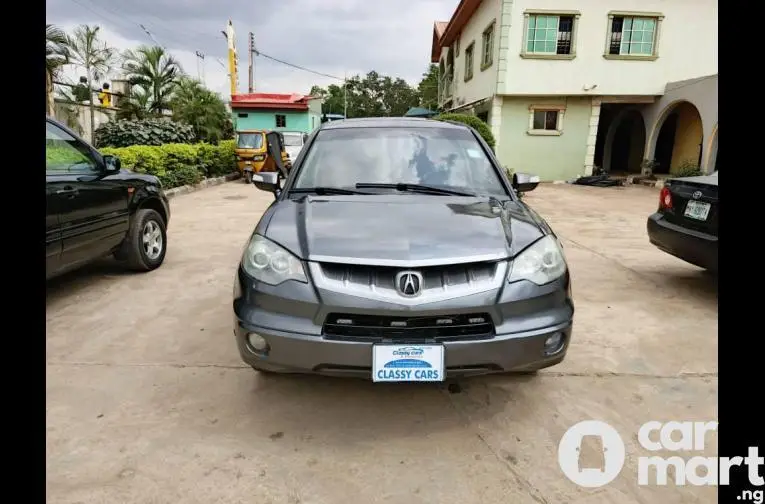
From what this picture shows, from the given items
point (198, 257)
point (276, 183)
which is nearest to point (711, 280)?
point (276, 183)

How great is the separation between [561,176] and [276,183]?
14.2 meters

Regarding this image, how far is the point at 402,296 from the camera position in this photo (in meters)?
2.05

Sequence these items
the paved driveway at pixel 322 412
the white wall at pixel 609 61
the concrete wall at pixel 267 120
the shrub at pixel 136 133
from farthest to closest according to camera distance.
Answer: the concrete wall at pixel 267 120
the white wall at pixel 609 61
the shrub at pixel 136 133
the paved driveway at pixel 322 412

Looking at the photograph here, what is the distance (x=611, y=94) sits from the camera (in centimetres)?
1509

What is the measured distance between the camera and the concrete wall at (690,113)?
13.2 m

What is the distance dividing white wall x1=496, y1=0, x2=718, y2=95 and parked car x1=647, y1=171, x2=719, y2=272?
446 inches

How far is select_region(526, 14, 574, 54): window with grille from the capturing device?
14.6 metres

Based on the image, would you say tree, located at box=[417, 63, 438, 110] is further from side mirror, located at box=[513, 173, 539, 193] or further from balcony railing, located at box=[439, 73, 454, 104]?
side mirror, located at box=[513, 173, 539, 193]

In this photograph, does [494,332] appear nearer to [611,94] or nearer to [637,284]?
[637,284]

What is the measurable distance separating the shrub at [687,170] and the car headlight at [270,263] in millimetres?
14307

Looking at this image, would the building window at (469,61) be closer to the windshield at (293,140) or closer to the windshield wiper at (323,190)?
the windshield at (293,140)

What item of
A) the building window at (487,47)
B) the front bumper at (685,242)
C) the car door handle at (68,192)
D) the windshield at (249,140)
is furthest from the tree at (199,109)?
Result: the front bumper at (685,242)

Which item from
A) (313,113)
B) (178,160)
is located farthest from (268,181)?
(313,113)
